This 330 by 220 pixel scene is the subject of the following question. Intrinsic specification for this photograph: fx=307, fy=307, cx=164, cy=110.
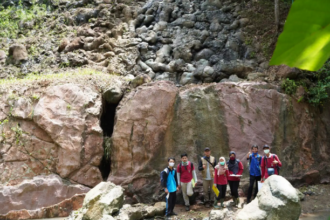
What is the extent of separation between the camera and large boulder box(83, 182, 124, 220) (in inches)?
186

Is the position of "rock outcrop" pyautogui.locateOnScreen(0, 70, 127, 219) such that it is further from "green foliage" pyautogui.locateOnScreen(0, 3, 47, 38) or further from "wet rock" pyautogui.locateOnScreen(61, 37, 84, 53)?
"green foliage" pyautogui.locateOnScreen(0, 3, 47, 38)

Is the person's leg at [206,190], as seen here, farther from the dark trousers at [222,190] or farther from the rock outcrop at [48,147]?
the rock outcrop at [48,147]

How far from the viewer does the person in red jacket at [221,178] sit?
205 inches

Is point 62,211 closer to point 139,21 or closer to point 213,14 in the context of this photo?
point 139,21

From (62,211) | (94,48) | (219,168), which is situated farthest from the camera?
(94,48)

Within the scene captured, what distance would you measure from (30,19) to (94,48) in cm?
340

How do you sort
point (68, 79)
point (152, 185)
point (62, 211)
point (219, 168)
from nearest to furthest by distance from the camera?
point (219, 168) → point (62, 211) → point (152, 185) → point (68, 79)

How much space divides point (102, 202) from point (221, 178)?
2.02 meters

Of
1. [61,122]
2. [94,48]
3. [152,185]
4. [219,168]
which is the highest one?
[94,48]

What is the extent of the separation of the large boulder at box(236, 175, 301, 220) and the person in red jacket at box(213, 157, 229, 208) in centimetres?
89

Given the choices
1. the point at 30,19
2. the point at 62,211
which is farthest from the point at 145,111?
the point at 30,19

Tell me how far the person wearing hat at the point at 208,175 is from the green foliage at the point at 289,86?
2307 mm

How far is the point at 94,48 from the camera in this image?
9.09m

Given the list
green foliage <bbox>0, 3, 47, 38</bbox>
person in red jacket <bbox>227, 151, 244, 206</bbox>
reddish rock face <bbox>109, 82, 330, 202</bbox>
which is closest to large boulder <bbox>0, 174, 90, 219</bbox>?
reddish rock face <bbox>109, 82, 330, 202</bbox>
